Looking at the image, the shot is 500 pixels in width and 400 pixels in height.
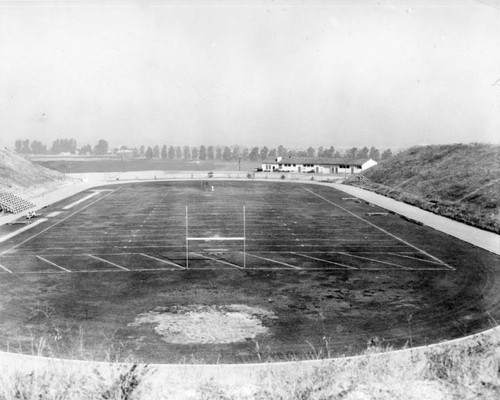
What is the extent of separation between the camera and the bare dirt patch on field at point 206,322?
17.7 m

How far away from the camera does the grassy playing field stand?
57.0 feet

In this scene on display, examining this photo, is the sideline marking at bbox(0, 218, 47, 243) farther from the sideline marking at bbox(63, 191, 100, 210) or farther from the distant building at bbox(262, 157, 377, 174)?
the distant building at bbox(262, 157, 377, 174)

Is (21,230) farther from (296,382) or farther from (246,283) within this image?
(296,382)

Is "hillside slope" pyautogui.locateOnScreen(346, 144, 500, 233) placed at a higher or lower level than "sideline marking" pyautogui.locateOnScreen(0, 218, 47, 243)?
higher

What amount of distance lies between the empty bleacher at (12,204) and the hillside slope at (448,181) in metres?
43.6

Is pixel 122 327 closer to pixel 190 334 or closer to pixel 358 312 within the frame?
pixel 190 334

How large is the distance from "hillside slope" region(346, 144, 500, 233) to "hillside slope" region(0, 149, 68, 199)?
50010mm

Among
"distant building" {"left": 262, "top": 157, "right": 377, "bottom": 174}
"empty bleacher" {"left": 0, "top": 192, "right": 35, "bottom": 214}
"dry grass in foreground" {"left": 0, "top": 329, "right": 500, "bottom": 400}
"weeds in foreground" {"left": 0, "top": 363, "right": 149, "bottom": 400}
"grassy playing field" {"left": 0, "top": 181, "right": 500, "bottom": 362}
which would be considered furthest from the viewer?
"distant building" {"left": 262, "top": 157, "right": 377, "bottom": 174}

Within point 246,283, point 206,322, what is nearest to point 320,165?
point 246,283

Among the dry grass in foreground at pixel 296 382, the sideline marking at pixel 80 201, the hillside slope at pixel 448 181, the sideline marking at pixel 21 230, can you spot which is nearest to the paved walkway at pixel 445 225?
the hillside slope at pixel 448 181

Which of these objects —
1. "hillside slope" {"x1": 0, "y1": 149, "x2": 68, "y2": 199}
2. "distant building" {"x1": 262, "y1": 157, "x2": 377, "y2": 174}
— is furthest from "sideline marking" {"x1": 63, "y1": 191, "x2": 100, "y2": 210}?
"distant building" {"x1": 262, "y1": 157, "x2": 377, "y2": 174}

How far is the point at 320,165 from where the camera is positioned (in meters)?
125

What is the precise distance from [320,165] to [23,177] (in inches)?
2984

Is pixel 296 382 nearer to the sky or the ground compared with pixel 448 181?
nearer to the ground
